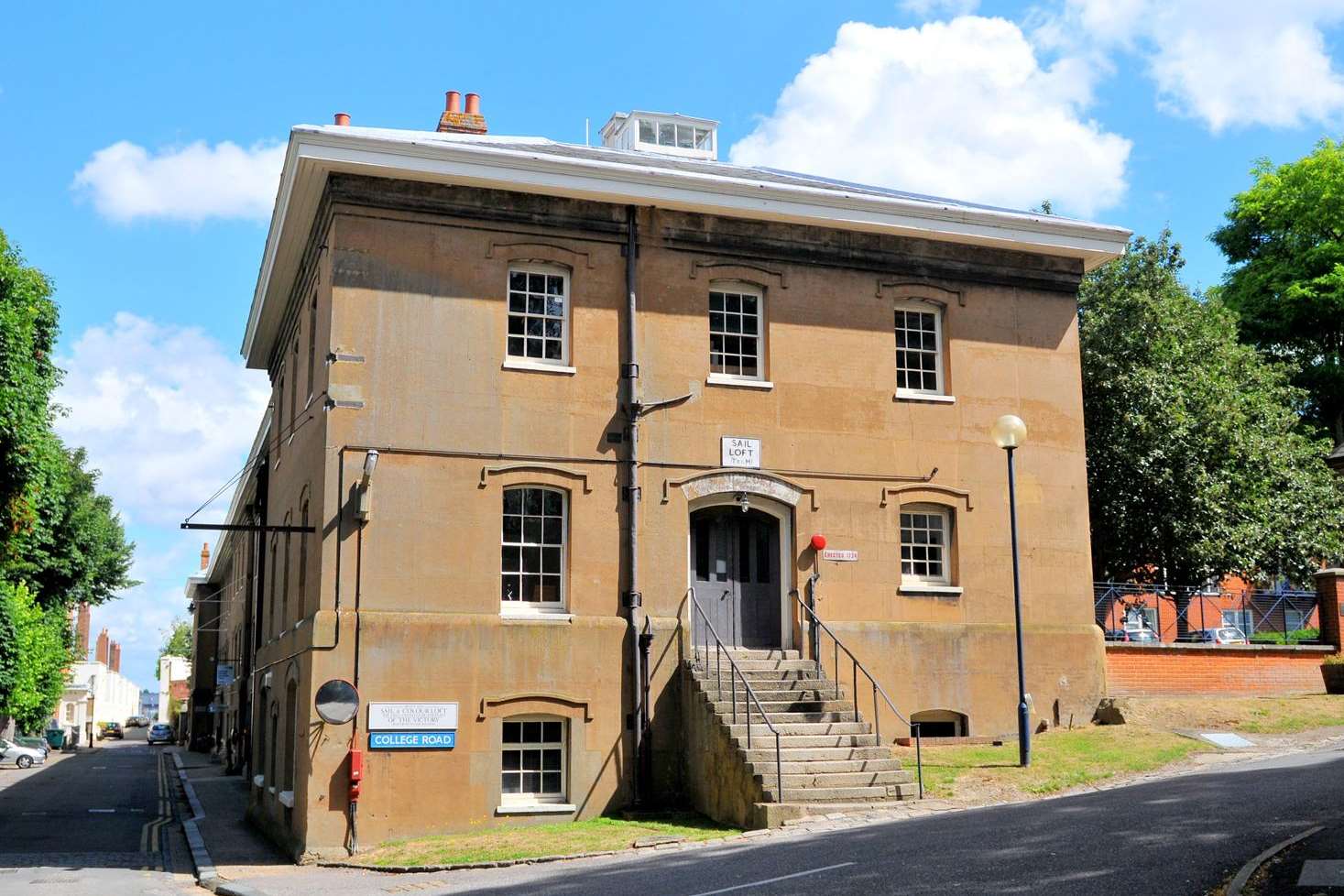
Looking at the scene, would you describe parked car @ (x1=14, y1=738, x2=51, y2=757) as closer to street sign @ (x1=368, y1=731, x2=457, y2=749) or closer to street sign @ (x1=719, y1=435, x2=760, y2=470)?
street sign @ (x1=368, y1=731, x2=457, y2=749)

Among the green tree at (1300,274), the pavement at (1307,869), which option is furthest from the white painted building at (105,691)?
the pavement at (1307,869)

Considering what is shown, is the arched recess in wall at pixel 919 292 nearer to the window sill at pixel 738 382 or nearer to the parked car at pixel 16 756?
the window sill at pixel 738 382

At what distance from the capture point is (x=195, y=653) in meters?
71.4

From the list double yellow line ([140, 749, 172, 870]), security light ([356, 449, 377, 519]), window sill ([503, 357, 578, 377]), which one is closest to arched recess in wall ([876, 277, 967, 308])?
window sill ([503, 357, 578, 377])

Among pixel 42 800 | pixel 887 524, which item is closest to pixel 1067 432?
pixel 887 524

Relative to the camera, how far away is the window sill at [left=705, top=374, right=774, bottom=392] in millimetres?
20750

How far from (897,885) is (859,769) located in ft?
20.0

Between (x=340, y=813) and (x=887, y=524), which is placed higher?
(x=887, y=524)

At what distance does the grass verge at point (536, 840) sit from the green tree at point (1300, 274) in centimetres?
3276

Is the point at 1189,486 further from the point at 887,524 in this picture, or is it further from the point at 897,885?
the point at 897,885

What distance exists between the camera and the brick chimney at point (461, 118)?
2422 cm

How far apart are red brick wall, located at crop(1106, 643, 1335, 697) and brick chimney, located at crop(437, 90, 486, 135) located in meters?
14.3

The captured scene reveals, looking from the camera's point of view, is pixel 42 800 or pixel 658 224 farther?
pixel 42 800

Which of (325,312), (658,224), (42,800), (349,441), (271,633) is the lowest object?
(42,800)
